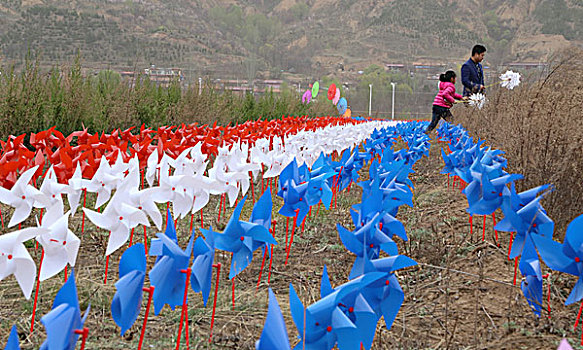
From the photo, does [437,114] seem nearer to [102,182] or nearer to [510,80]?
[510,80]

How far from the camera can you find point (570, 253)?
5.11 feet

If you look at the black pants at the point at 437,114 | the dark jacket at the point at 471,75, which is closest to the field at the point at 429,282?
the dark jacket at the point at 471,75

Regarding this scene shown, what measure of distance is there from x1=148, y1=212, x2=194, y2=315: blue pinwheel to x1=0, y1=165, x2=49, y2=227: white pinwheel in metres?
1.00

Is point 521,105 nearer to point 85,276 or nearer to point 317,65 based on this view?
point 85,276

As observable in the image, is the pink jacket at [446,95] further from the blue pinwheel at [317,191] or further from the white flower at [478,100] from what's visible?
the blue pinwheel at [317,191]

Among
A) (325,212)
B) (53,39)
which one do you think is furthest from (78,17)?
(325,212)

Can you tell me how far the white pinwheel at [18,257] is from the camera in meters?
1.46

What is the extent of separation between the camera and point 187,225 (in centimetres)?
327

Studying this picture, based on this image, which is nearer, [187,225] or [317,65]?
[187,225]

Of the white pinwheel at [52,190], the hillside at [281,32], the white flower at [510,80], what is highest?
the hillside at [281,32]

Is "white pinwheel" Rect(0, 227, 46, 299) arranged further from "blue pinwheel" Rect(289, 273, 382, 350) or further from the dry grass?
the dry grass

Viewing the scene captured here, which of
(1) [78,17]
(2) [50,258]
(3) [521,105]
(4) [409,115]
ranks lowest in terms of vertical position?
(4) [409,115]

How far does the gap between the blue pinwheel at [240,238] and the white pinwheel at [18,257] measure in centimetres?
51

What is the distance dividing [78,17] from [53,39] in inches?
313
